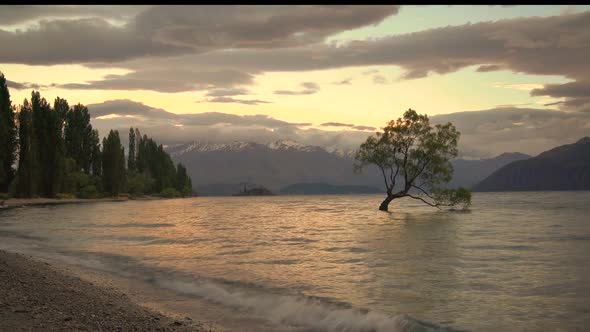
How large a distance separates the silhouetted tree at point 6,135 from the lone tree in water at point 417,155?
259ft

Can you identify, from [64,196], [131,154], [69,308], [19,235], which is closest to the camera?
[69,308]

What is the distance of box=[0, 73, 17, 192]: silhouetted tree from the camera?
4031 inches

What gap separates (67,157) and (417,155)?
110m

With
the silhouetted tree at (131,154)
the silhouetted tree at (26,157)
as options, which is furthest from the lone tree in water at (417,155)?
the silhouetted tree at (131,154)

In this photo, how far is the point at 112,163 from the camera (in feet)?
502

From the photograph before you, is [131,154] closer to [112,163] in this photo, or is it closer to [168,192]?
[168,192]

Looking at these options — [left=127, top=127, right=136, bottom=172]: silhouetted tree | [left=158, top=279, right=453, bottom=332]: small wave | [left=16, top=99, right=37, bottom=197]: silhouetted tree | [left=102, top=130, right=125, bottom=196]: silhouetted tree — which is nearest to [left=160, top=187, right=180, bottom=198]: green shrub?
[left=127, top=127, right=136, bottom=172]: silhouetted tree

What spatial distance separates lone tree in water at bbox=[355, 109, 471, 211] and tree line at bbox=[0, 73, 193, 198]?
80.7 m

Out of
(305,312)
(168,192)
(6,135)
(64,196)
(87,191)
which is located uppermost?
(6,135)

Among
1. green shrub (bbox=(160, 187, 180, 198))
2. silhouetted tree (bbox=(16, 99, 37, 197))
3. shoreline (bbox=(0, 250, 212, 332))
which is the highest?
silhouetted tree (bbox=(16, 99, 37, 197))

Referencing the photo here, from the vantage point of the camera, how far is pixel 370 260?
27422mm

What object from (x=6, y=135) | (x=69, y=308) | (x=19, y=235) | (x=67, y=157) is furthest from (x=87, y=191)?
(x=69, y=308)

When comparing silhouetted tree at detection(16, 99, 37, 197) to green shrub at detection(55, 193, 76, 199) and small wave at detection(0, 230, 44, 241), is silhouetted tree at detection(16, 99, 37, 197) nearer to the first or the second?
green shrub at detection(55, 193, 76, 199)

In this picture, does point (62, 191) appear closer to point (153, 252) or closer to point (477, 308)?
point (153, 252)
